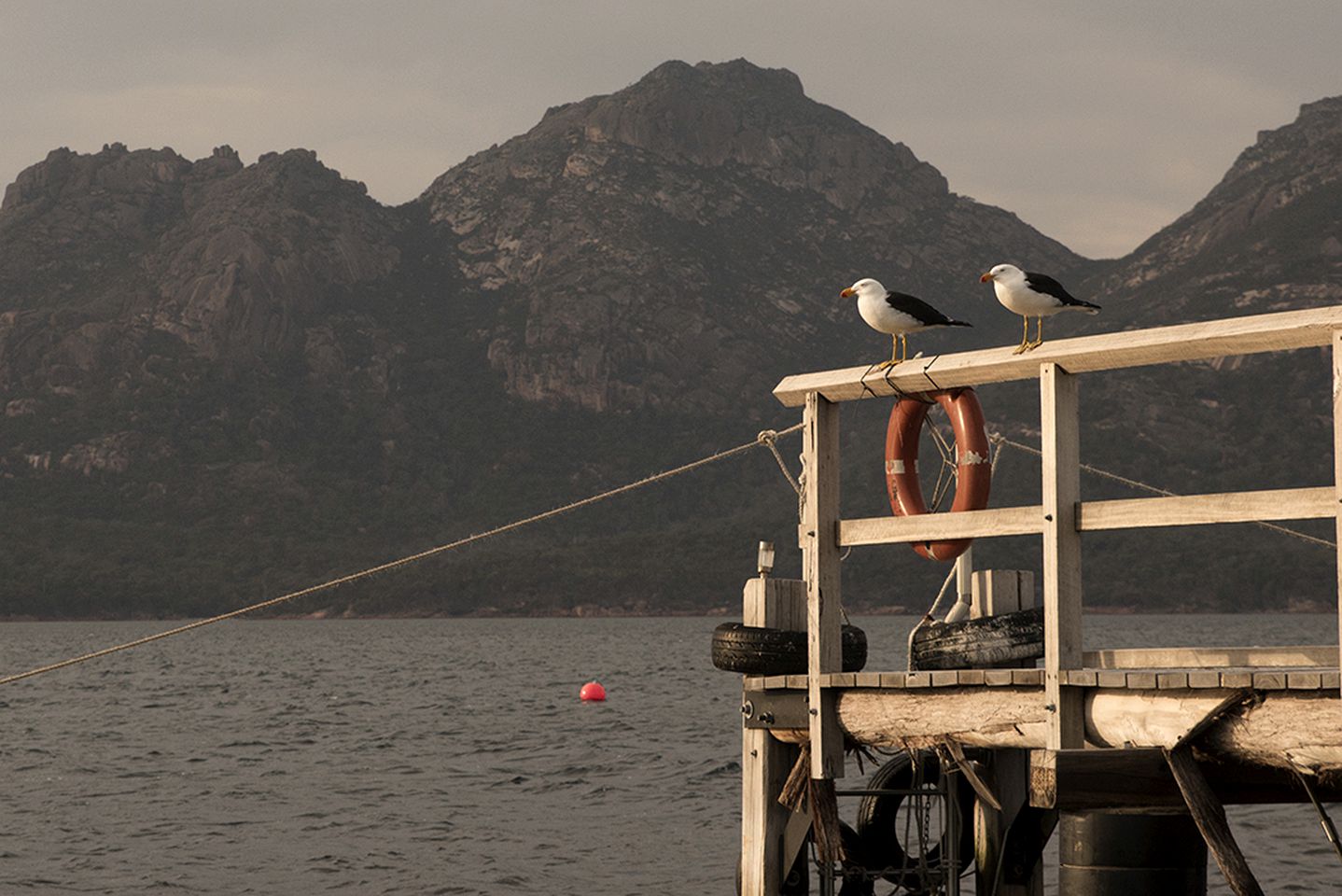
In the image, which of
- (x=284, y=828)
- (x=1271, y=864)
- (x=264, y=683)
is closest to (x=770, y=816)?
(x=1271, y=864)

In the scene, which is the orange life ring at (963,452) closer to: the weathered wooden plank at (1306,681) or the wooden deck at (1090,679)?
the wooden deck at (1090,679)

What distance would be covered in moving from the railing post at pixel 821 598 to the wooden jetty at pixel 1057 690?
0.01 m

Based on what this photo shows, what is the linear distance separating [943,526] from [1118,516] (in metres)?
1.48

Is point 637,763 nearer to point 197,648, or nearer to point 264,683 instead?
point 264,683

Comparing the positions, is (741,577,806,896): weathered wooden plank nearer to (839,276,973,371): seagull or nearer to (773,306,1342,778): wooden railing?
(773,306,1342,778): wooden railing

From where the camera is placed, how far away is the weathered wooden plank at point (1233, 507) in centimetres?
960

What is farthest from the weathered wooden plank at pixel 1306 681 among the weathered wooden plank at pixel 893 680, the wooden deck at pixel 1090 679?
the weathered wooden plank at pixel 893 680

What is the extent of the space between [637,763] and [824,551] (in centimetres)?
3043

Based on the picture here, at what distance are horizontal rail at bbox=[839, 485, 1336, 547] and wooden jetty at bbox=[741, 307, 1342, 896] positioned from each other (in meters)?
0.02

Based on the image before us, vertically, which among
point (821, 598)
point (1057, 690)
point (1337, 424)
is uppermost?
point (1337, 424)

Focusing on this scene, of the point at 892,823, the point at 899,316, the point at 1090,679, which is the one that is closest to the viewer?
the point at 1090,679

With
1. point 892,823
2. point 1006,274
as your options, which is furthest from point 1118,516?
point 892,823

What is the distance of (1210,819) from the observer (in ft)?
31.2

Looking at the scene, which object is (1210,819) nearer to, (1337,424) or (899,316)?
(1337,424)
